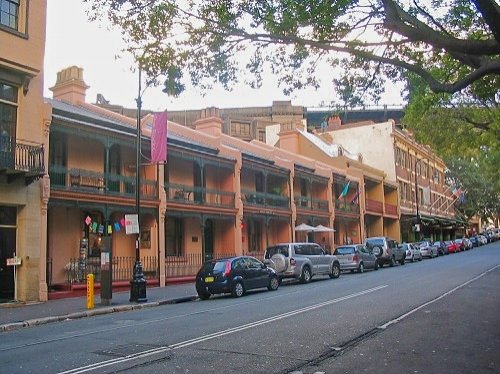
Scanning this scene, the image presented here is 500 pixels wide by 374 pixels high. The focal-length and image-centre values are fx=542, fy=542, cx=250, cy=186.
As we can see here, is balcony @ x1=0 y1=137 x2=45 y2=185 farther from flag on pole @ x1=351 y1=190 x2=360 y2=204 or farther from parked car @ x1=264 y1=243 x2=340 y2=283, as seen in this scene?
flag on pole @ x1=351 y1=190 x2=360 y2=204

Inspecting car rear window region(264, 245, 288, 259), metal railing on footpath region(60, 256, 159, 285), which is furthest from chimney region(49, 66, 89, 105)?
car rear window region(264, 245, 288, 259)

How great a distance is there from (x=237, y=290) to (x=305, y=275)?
600 centimetres

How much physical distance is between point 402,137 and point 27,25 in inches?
1842

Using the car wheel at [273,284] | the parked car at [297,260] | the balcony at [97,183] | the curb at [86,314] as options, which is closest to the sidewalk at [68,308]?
the curb at [86,314]

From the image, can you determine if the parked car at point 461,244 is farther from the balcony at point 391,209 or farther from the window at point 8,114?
the window at point 8,114

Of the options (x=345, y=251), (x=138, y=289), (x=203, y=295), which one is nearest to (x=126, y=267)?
(x=203, y=295)

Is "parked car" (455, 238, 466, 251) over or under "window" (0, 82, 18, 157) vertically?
under

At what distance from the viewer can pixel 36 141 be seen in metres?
18.3

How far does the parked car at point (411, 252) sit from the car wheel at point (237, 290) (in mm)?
23045

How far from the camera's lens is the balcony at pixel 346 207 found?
1669 inches

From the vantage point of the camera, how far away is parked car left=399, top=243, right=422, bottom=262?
39.5m

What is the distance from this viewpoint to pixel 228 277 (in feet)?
60.5

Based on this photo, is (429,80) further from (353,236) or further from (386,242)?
(353,236)

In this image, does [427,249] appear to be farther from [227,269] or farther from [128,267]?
[227,269]
